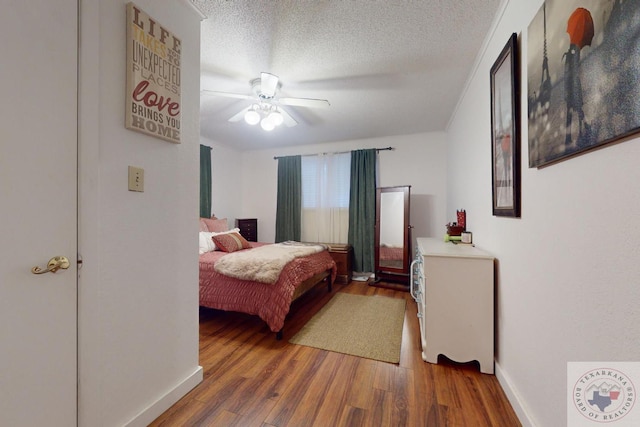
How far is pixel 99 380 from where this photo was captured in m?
1.06

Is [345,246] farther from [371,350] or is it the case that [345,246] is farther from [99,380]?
[99,380]

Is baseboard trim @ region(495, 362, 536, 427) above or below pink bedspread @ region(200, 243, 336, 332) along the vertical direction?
below

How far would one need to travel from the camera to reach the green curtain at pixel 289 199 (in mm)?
4676

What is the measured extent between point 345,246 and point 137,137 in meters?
3.37

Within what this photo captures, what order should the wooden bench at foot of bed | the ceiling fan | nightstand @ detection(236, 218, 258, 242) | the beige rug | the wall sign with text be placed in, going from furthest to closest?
nightstand @ detection(236, 218, 258, 242) < the wooden bench at foot of bed < the ceiling fan < the beige rug < the wall sign with text

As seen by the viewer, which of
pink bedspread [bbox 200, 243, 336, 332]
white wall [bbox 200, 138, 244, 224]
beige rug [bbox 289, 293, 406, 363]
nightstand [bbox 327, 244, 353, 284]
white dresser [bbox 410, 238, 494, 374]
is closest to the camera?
white dresser [bbox 410, 238, 494, 374]

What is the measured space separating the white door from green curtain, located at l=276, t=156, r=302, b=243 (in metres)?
3.74

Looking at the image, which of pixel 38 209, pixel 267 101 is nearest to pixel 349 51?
pixel 267 101

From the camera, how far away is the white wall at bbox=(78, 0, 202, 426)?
1021 millimetres

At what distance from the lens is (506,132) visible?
148 centimetres

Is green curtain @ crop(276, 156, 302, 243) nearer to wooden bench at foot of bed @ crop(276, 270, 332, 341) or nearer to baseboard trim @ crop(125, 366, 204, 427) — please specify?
wooden bench at foot of bed @ crop(276, 270, 332, 341)

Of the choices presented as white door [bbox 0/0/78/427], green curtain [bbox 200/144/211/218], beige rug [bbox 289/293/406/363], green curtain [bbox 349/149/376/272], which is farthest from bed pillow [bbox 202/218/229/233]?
white door [bbox 0/0/78/427]

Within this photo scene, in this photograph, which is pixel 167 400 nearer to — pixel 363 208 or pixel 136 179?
pixel 136 179

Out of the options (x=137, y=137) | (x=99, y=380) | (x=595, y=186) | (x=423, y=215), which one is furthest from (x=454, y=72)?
(x=99, y=380)
